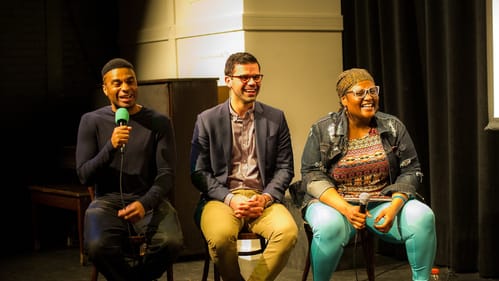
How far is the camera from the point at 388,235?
3.64m

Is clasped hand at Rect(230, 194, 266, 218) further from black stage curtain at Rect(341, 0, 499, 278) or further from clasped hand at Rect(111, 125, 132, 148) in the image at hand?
black stage curtain at Rect(341, 0, 499, 278)

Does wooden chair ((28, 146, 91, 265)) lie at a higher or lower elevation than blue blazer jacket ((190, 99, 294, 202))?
lower

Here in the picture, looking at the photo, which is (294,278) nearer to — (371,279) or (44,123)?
(371,279)

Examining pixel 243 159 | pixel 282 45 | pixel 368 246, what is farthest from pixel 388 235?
pixel 282 45

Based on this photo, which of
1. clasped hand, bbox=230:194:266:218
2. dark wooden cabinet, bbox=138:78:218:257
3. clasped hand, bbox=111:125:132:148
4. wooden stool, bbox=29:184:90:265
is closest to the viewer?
clasped hand, bbox=111:125:132:148

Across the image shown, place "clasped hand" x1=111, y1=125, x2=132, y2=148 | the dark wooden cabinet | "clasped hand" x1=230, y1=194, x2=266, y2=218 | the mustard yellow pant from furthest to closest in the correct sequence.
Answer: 1. the dark wooden cabinet
2. "clasped hand" x1=230, y1=194, x2=266, y2=218
3. the mustard yellow pant
4. "clasped hand" x1=111, y1=125, x2=132, y2=148

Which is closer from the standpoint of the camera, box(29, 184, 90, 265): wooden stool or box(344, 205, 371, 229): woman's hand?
box(344, 205, 371, 229): woman's hand

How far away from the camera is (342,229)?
361 cm

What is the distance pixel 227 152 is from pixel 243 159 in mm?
107

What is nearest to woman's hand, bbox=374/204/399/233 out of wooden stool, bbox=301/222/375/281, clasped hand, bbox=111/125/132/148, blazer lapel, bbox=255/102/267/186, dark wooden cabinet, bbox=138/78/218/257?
wooden stool, bbox=301/222/375/281

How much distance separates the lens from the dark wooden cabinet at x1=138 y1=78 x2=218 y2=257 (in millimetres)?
4996

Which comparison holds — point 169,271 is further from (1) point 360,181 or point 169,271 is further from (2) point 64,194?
(2) point 64,194

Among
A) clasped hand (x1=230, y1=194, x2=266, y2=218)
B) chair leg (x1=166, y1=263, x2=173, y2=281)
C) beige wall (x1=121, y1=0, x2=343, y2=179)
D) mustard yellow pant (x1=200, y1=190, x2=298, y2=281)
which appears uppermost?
beige wall (x1=121, y1=0, x2=343, y2=179)

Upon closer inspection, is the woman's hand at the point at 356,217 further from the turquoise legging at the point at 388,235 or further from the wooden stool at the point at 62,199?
the wooden stool at the point at 62,199
